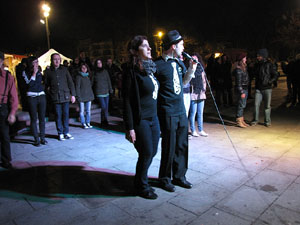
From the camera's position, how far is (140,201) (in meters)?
3.29

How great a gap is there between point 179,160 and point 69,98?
12.9 feet

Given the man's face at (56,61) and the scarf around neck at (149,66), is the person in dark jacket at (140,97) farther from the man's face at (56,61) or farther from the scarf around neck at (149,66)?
the man's face at (56,61)

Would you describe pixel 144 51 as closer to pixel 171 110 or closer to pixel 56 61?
pixel 171 110

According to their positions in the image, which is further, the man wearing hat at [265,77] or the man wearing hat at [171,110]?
the man wearing hat at [265,77]

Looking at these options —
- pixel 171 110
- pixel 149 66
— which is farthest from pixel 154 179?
pixel 149 66

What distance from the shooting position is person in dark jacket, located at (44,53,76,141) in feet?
20.6

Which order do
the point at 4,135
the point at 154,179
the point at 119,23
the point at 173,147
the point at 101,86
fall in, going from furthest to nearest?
the point at 119,23 → the point at 101,86 → the point at 4,135 → the point at 154,179 → the point at 173,147

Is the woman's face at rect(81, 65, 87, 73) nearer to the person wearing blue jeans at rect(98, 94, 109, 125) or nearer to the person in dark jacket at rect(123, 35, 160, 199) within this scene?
the person wearing blue jeans at rect(98, 94, 109, 125)

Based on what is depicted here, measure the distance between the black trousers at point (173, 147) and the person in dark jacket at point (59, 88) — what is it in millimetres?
3736

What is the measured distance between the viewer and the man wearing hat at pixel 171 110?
134 inches

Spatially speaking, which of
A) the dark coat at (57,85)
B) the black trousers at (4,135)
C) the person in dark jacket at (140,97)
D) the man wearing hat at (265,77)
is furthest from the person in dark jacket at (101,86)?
the person in dark jacket at (140,97)

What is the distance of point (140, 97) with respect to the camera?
3.20m

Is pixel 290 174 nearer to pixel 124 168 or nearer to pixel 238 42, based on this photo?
pixel 124 168

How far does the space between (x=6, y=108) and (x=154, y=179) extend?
300 cm
